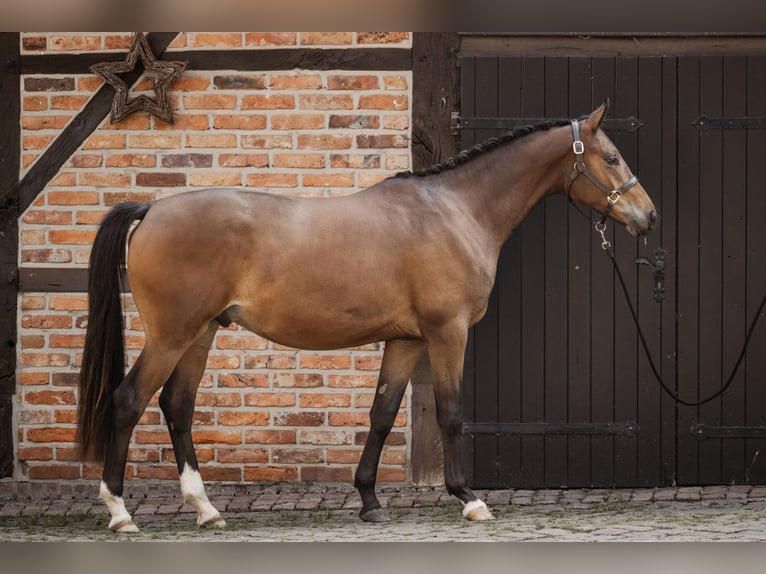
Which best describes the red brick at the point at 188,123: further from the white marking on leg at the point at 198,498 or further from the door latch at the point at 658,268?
the door latch at the point at 658,268

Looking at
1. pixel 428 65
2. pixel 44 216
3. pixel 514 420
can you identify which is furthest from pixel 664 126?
pixel 44 216

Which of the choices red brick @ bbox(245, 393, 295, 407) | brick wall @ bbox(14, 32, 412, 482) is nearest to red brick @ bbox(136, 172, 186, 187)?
brick wall @ bbox(14, 32, 412, 482)

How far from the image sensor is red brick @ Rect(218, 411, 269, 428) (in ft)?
21.0

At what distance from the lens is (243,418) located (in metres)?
6.42

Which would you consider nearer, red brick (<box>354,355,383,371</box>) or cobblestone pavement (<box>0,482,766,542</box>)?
cobblestone pavement (<box>0,482,766,542</box>)

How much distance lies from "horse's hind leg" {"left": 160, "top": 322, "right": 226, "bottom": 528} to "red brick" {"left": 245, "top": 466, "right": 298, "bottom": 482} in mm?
1048

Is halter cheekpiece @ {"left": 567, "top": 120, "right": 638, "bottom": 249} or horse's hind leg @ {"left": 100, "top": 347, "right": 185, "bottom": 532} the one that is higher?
halter cheekpiece @ {"left": 567, "top": 120, "right": 638, "bottom": 249}

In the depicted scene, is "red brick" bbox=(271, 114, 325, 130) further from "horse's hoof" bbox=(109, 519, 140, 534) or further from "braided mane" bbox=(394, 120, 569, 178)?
"horse's hoof" bbox=(109, 519, 140, 534)

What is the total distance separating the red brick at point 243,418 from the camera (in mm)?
6410

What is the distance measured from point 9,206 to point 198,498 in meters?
2.06

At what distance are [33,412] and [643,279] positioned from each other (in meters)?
3.22

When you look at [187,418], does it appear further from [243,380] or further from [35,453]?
[35,453]

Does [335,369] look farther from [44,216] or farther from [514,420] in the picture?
[44,216]

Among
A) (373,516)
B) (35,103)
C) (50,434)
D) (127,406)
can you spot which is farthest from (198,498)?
(35,103)
